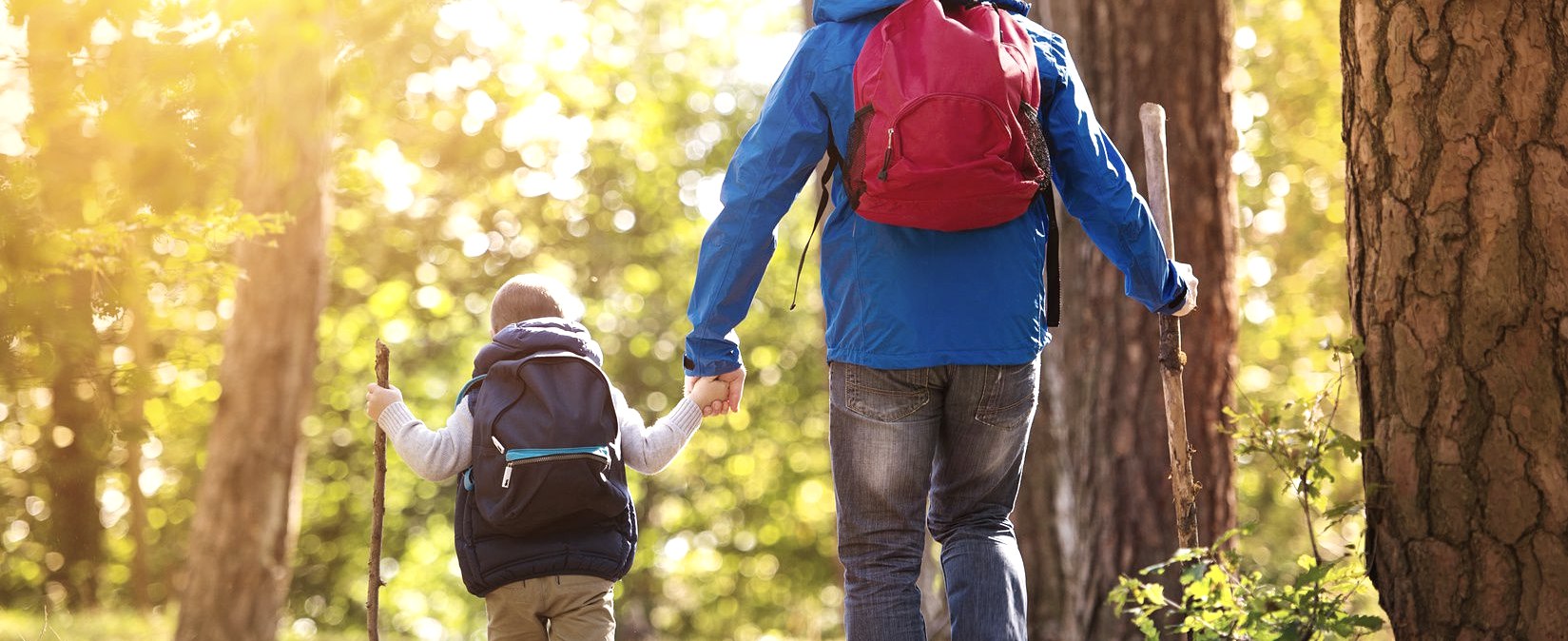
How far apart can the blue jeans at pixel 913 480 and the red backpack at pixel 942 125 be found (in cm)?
35

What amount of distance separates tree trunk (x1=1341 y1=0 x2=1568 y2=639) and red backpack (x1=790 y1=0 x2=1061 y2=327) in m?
0.97

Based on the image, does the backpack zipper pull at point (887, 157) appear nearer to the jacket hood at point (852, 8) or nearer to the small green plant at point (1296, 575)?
the jacket hood at point (852, 8)

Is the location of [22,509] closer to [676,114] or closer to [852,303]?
[852,303]

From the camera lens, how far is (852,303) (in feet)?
10.1

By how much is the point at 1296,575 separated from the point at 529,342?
1990 millimetres

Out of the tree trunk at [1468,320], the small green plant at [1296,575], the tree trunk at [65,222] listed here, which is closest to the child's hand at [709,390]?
the small green plant at [1296,575]

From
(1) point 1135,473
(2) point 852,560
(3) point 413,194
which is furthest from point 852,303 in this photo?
(3) point 413,194

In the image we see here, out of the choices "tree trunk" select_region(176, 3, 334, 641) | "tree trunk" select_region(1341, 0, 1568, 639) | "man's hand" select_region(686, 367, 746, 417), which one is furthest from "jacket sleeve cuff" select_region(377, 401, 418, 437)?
"tree trunk" select_region(176, 3, 334, 641)

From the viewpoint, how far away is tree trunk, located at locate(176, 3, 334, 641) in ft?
27.5

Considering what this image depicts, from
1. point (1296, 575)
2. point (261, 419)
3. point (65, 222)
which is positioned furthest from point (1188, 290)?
point (261, 419)

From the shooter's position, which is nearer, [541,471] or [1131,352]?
[541,471]

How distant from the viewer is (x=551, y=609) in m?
3.51

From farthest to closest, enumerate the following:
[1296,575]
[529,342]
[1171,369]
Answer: [529,342], [1171,369], [1296,575]

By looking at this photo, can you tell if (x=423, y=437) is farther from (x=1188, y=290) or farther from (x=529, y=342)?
(x=1188, y=290)
